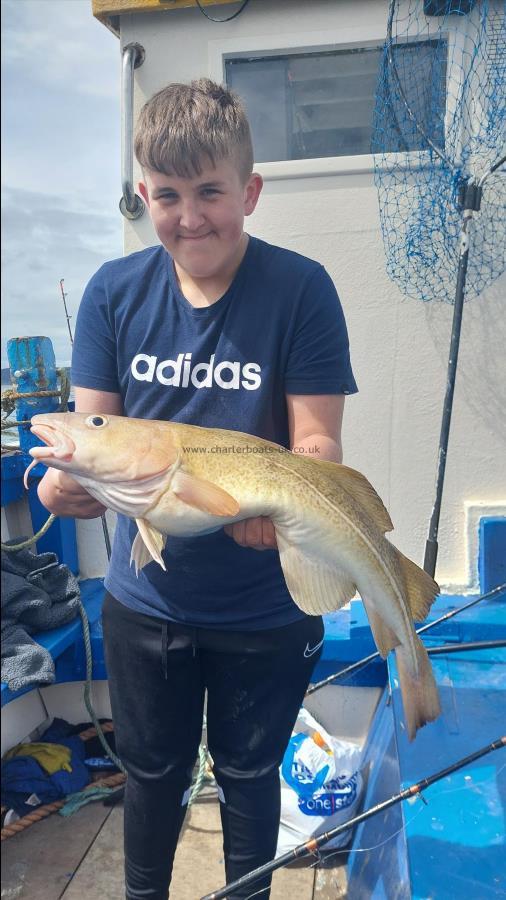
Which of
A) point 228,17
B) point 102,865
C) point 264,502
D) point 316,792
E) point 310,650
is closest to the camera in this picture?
point 264,502

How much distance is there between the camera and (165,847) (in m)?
1.86

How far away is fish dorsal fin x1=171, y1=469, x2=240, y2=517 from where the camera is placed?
4.51ft

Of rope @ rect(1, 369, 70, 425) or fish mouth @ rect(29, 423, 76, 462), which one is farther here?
rope @ rect(1, 369, 70, 425)

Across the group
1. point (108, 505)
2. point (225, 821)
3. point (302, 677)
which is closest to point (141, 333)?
point (108, 505)

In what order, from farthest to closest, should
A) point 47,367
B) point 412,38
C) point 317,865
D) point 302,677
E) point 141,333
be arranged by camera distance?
point 412,38
point 317,865
point 47,367
point 302,677
point 141,333

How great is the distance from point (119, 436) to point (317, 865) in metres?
2.06

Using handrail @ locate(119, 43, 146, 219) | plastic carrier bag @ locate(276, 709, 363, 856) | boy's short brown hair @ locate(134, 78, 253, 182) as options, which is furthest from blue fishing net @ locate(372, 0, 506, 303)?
plastic carrier bag @ locate(276, 709, 363, 856)

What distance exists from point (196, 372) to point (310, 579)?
22.9 inches

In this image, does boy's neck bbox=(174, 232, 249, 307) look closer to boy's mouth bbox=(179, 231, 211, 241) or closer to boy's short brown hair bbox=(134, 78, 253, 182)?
boy's mouth bbox=(179, 231, 211, 241)

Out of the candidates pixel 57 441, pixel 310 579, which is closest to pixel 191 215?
pixel 57 441

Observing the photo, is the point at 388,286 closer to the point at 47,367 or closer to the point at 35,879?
the point at 47,367

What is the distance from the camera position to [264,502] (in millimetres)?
1460

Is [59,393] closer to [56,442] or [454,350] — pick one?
[56,442]

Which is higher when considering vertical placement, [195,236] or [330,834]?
[195,236]
